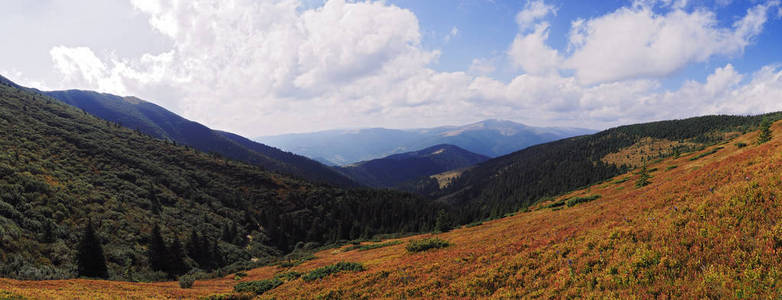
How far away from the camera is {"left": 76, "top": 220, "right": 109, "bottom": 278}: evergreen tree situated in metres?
28.5

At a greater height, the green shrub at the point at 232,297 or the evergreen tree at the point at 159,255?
the green shrub at the point at 232,297

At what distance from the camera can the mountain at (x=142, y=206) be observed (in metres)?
34.7

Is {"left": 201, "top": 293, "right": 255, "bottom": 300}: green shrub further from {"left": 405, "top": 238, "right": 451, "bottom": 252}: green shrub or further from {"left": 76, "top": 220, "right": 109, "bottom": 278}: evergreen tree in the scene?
{"left": 76, "top": 220, "right": 109, "bottom": 278}: evergreen tree

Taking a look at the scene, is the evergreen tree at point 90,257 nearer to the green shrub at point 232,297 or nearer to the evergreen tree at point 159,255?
the evergreen tree at point 159,255

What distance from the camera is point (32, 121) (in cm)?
8094

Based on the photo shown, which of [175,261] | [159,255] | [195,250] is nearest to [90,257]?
[159,255]

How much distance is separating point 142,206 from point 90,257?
3642 cm

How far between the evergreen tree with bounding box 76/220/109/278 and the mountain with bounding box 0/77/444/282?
2239 millimetres

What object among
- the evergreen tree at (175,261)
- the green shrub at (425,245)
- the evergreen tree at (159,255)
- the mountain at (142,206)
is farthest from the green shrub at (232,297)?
the evergreen tree at (159,255)

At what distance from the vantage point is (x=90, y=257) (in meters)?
29.0

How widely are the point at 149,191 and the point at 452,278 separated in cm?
8242

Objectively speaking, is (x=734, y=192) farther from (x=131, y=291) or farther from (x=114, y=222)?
(x=114, y=222)

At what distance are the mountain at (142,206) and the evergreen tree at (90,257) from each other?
2239 millimetres

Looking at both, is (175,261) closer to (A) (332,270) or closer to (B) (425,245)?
(A) (332,270)
